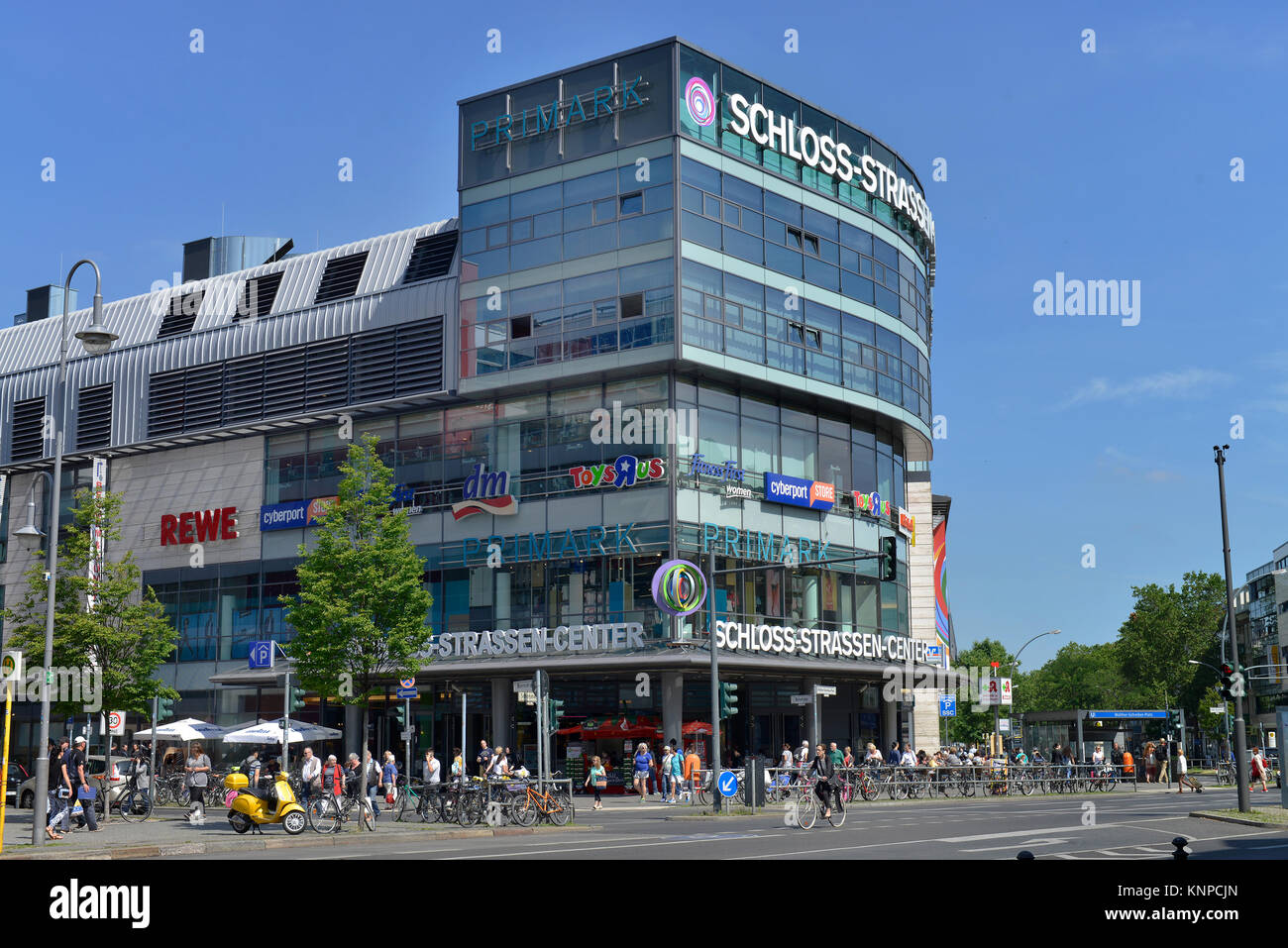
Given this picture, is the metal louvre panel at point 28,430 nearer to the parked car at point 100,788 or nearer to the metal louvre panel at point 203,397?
the metal louvre panel at point 203,397

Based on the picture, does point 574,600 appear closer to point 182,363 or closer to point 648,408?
point 648,408

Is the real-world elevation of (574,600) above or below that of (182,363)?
below

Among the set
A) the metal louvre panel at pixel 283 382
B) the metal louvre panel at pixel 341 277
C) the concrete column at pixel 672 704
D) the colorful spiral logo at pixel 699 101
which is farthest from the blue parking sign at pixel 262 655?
the colorful spiral logo at pixel 699 101

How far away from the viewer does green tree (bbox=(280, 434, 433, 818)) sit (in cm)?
3225

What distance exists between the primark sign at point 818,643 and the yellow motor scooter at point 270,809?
17.8m

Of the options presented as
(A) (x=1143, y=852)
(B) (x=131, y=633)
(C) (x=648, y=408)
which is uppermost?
(C) (x=648, y=408)

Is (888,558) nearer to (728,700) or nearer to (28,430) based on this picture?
(728,700)

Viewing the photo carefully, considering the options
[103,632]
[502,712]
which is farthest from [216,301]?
[103,632]

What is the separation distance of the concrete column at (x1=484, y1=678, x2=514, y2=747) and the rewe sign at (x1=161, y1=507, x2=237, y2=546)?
1436 centimetres

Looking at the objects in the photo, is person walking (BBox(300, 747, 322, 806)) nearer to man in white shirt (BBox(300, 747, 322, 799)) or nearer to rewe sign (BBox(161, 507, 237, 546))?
man in white shirt (BBox(300, 747, 322, 799))

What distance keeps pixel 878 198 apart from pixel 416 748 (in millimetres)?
27442
